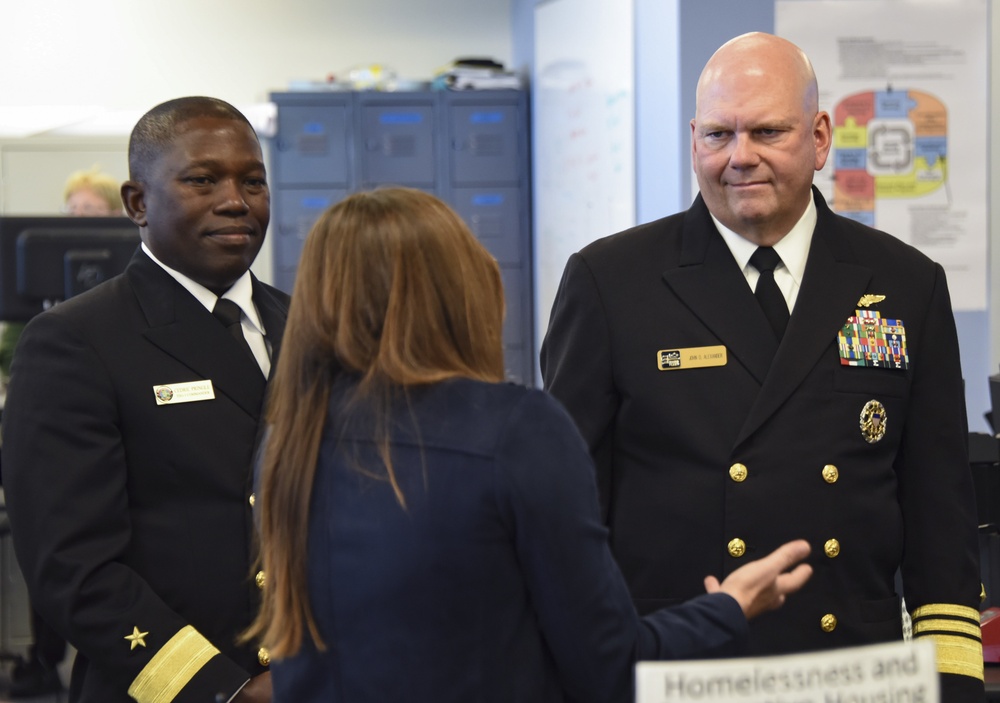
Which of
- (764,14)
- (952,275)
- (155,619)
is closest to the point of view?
(155,619)

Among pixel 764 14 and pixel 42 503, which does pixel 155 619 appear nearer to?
pixel 42 503

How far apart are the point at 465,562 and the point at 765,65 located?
910 mm

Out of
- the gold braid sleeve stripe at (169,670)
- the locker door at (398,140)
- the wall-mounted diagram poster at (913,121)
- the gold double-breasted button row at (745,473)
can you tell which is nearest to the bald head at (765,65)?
the gold double-breasted button row at (745,473)

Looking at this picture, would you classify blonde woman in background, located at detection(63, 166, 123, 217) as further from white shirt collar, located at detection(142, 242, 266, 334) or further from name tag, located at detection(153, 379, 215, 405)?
name tag, located at detection(153, 379, 215, 405)

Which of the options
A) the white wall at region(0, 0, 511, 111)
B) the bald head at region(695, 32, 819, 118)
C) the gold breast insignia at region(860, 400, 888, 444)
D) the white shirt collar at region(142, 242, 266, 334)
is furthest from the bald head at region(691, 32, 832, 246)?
the white wall at region(0, 0, 511, 111)

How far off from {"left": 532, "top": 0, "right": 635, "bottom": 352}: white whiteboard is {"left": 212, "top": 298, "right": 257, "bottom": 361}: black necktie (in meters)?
2.83

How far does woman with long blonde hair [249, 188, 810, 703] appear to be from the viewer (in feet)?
3.58

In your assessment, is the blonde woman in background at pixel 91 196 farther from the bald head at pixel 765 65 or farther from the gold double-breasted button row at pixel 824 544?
the gold double-breasted button row at pixel 824 544

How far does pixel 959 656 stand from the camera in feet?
5.04

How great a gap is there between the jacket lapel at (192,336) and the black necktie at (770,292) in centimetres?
71

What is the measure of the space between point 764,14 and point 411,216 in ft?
9.00

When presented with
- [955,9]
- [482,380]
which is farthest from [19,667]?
[955,9]

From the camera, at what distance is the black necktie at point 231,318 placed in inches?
63.1

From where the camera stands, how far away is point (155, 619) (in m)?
1.42
